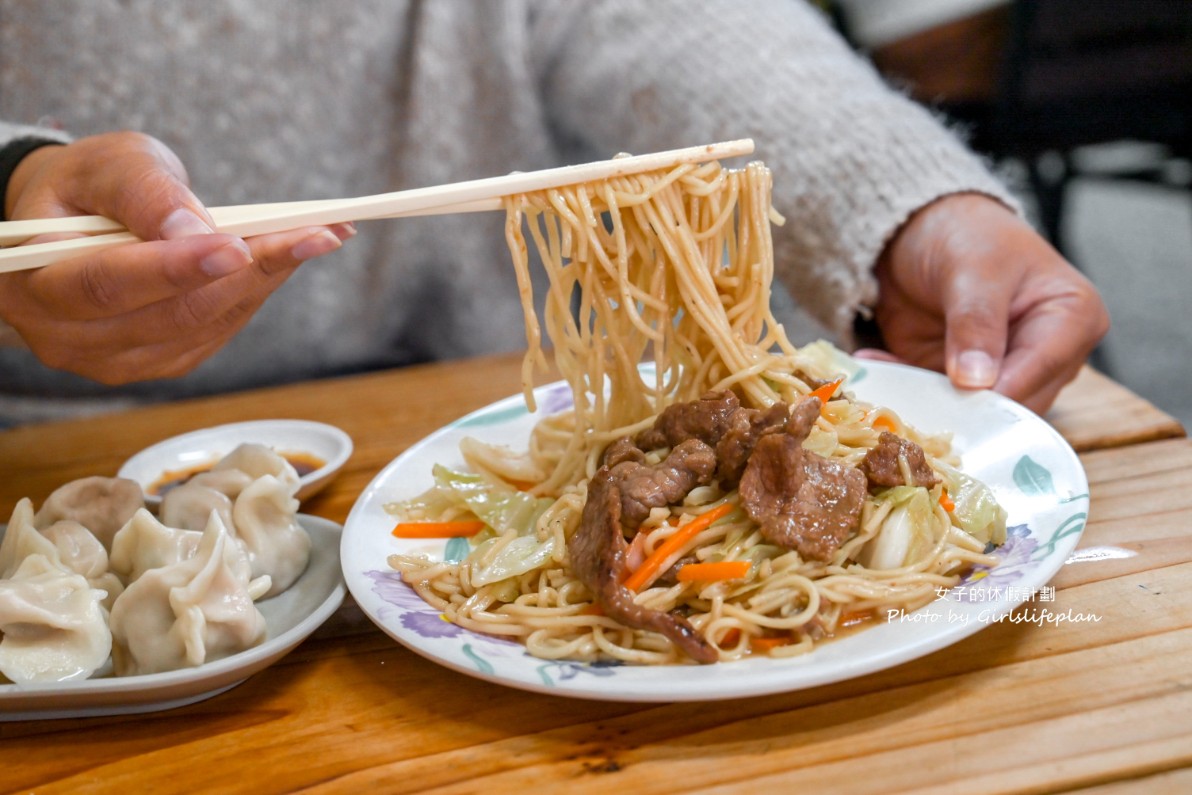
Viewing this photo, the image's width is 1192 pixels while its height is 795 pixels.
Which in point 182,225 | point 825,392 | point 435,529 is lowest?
point 435,529

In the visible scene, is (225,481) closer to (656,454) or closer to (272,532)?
(272,532)

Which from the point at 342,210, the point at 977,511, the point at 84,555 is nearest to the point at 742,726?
the point at 977,511

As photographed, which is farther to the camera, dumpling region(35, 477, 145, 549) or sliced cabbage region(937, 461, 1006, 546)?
dumpling region(35, 477, 145, 549)

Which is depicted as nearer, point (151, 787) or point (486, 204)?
point (151, 787)

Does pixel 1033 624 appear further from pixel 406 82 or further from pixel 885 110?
pixel 406 82

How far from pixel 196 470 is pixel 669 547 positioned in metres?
1.47

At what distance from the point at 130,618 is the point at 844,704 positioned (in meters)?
1.15

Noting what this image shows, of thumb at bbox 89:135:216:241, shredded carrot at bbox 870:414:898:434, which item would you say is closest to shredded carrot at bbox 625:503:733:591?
shredded carrot at bbox 870:414:898:434

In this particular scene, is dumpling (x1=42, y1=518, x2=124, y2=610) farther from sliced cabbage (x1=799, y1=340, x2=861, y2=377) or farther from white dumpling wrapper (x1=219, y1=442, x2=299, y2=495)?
sliced cabbage (x1=799, y1=340, x2=861, y2=377)

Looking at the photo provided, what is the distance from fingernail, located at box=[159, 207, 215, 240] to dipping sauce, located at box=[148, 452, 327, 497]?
2.66ft

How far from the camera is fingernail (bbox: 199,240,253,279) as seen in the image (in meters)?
1.59

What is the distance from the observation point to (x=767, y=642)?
1.47 meters

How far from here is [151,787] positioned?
137 centimetres

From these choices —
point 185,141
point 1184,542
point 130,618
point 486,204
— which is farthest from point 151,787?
point 185,141
